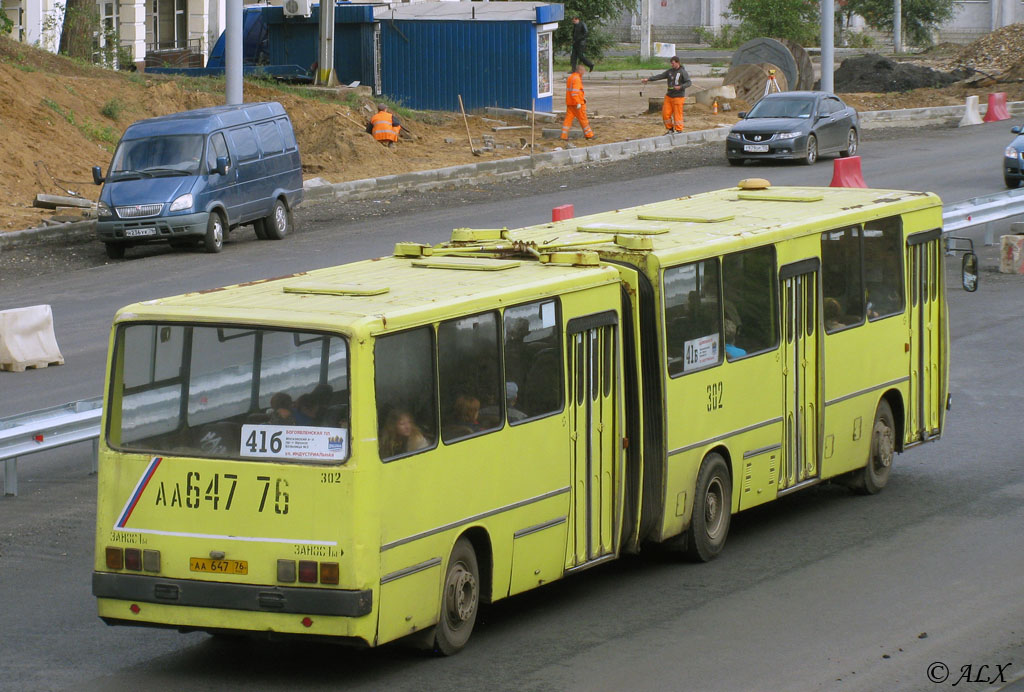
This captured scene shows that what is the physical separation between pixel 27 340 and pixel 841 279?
901 centimetres

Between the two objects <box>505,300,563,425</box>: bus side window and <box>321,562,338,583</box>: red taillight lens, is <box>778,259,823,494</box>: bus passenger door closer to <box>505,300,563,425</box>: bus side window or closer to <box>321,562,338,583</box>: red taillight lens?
<box>505,300,563,425</box>: bus side window

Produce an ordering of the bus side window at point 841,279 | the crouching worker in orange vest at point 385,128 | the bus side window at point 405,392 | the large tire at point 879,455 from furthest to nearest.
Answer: the crouching worker in orange vest at point 385,128, the large tire at point 879,455, the bus side window at point 841,279, the bus side window at point 405,392

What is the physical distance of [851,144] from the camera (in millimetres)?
34688

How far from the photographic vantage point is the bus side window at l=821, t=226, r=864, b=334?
471 inches

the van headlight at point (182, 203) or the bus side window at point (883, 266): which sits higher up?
the van headlight at point (182, 203)

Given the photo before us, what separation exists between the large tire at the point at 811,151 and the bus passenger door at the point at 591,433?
24405mm

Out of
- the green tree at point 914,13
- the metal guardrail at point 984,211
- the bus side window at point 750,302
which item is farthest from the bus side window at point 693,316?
the green tree at point 914,13

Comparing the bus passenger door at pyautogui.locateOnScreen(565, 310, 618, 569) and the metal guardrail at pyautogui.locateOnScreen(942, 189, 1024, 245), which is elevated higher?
the metal guardrail at pyautogui.locateOnScreen(942, 189, 1024, 245)

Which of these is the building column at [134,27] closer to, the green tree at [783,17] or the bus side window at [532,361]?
the green tree at [783,17]

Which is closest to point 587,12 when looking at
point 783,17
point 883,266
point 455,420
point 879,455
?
point 783,17

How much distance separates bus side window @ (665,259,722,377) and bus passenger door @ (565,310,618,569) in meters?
0.64

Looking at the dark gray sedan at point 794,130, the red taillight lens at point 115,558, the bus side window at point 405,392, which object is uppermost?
the dark gray sedan at point 794,130

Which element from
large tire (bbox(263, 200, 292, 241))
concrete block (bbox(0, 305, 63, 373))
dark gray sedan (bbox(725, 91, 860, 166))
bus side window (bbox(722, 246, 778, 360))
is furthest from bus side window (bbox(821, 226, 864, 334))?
dark gray sedan (bbox(725, 91, 860, 166))

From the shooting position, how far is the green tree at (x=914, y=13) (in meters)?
75.4
